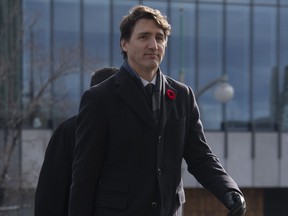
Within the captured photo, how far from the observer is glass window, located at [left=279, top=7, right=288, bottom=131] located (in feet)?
90.3

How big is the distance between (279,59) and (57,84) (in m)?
8.49

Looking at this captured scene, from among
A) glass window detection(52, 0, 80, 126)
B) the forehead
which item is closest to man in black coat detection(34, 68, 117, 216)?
the forehead

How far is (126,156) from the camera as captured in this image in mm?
3246

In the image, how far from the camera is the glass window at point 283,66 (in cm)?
2754

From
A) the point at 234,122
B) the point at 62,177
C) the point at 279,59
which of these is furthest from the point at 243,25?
the point at 62,177

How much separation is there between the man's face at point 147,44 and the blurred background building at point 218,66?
71.1 ft

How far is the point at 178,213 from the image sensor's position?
3422 mm

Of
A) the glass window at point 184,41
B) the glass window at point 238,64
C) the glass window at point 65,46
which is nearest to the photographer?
the glass window at point 65,46

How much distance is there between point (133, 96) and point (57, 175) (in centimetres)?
99

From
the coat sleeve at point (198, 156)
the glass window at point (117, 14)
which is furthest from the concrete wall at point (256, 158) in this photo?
the coat sleeve at point (198, 156)

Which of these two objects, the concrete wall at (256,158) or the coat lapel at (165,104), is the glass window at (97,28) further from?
the coat lapel at (165,104)

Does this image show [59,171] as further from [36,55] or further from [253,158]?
[253,158]

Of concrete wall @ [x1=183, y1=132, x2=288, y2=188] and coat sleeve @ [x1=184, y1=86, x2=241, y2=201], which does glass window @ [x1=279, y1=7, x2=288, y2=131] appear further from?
coat sleeve @ [x1=184, y1=86, x2=241, y2=201]

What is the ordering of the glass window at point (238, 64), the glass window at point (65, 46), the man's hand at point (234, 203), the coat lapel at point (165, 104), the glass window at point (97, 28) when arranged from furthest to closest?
1. the glass window at point (238, 64)
2. the glass window at point (97, 28)
3. the glass window at point (65, 46)
4. the coat lapel at point (165, 104)
5. the man's hand at point (234, 203)
